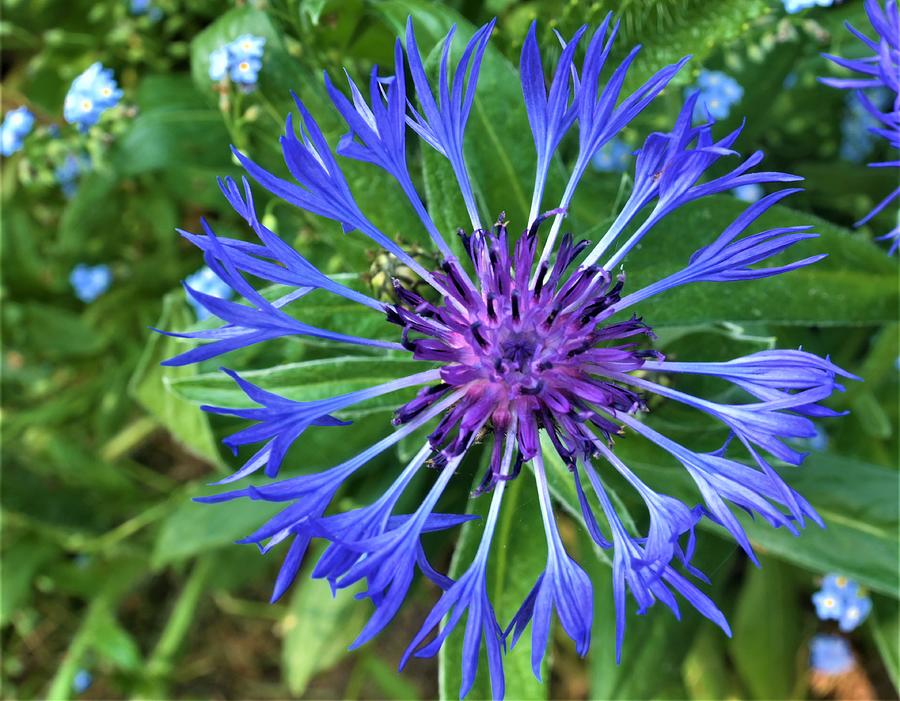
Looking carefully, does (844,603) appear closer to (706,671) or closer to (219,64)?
(706,671)

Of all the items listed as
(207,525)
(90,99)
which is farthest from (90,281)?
(207,525)

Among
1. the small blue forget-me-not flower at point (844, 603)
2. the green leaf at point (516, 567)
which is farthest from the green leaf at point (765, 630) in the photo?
the green leaf at point (516, 567)

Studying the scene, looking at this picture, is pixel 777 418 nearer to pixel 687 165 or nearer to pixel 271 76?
pixel 687 165

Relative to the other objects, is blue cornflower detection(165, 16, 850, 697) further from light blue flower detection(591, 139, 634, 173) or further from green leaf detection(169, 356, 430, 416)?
light blue flower detection(591, 139, 634, 173)

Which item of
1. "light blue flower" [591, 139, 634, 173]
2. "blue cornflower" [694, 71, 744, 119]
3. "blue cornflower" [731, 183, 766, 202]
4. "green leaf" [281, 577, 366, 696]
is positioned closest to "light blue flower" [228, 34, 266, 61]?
"light blue flower" [591, 139, 634, 173]

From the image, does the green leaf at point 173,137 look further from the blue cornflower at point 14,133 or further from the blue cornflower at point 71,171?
the blue cornflower at point 14,133
